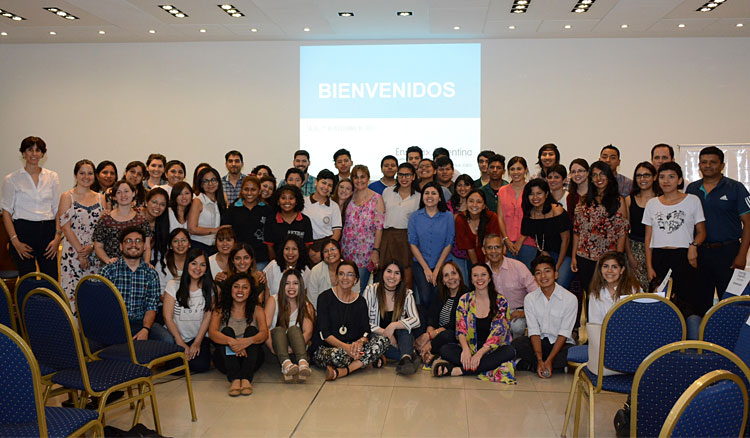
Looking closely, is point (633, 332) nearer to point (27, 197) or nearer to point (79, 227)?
point (79, 227)

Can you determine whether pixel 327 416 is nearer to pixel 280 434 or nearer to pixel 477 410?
pixel 280 434

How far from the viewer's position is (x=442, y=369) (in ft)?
14.4

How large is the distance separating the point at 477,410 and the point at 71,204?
389 centimetres

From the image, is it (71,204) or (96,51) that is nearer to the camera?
(71,204)

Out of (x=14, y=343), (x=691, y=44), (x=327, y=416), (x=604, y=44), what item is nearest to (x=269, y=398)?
(x=327, y=416)

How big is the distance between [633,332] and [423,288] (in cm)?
266

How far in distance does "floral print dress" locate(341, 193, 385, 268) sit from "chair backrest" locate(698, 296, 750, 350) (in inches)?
126

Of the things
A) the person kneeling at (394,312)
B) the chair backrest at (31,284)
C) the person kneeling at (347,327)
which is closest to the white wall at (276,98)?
the person kneeling at (394,312)

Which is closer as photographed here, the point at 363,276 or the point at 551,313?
the point at 551,313

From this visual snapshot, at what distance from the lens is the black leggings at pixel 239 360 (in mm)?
4141

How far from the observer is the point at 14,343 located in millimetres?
1952

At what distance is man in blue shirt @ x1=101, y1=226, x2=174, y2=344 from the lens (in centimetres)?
419

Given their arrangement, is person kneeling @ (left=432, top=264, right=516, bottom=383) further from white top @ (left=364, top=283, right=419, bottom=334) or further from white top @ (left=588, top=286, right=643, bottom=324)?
white top @ (left=588, top=286, right=643, bottom=324)

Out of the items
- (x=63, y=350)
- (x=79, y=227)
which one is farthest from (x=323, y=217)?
(x=63, y=350)
